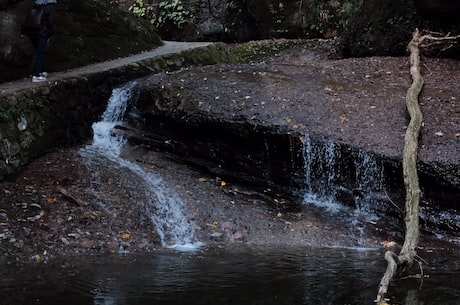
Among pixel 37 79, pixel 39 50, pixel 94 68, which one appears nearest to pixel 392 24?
pixel 94 68

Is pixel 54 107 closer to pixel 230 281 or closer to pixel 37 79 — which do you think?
pixel 37 79

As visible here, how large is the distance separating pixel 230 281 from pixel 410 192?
8.96 ft

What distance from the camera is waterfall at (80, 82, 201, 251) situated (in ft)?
22.2

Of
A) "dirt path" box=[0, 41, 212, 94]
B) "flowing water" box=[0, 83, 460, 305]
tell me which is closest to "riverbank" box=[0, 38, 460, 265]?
"flowing water" box=[0, 83, 460, 305]

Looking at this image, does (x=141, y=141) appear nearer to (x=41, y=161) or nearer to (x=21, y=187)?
(x=41, y=161)

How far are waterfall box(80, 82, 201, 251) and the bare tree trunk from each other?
8.32 ft

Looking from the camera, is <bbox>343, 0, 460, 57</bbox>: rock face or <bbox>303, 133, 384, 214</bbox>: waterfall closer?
<bbox>303, 133, 384, 214</bbox>: waterfall

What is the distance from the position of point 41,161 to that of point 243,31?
11186 mm

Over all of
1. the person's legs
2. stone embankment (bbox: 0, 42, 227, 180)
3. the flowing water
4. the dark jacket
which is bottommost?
the flowing water

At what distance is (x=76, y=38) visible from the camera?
10273 mm

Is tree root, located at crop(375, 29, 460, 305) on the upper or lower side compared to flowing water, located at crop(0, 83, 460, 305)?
upper

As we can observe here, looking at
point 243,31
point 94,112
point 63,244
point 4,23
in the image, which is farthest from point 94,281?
point 243,31

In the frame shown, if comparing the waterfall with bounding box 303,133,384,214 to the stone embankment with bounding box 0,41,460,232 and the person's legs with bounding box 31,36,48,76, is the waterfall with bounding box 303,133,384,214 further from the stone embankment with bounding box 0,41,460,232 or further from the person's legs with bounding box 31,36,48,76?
the person's legs with bounding box 31,36,48,76

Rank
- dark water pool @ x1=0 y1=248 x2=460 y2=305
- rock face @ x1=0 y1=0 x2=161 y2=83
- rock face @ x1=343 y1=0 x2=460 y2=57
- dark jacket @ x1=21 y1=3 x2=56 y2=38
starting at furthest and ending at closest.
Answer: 1. rock face @ x1=343 y1=0 x2=460 y2=57
2. rock face @ x1=0 y1=0 x2=161 y2=83
3. dark jacket @ x1=21 y1=3 x2=56 y2=38
4. dark water pool @ x1=0 y1=248 x2=460 y2=305
